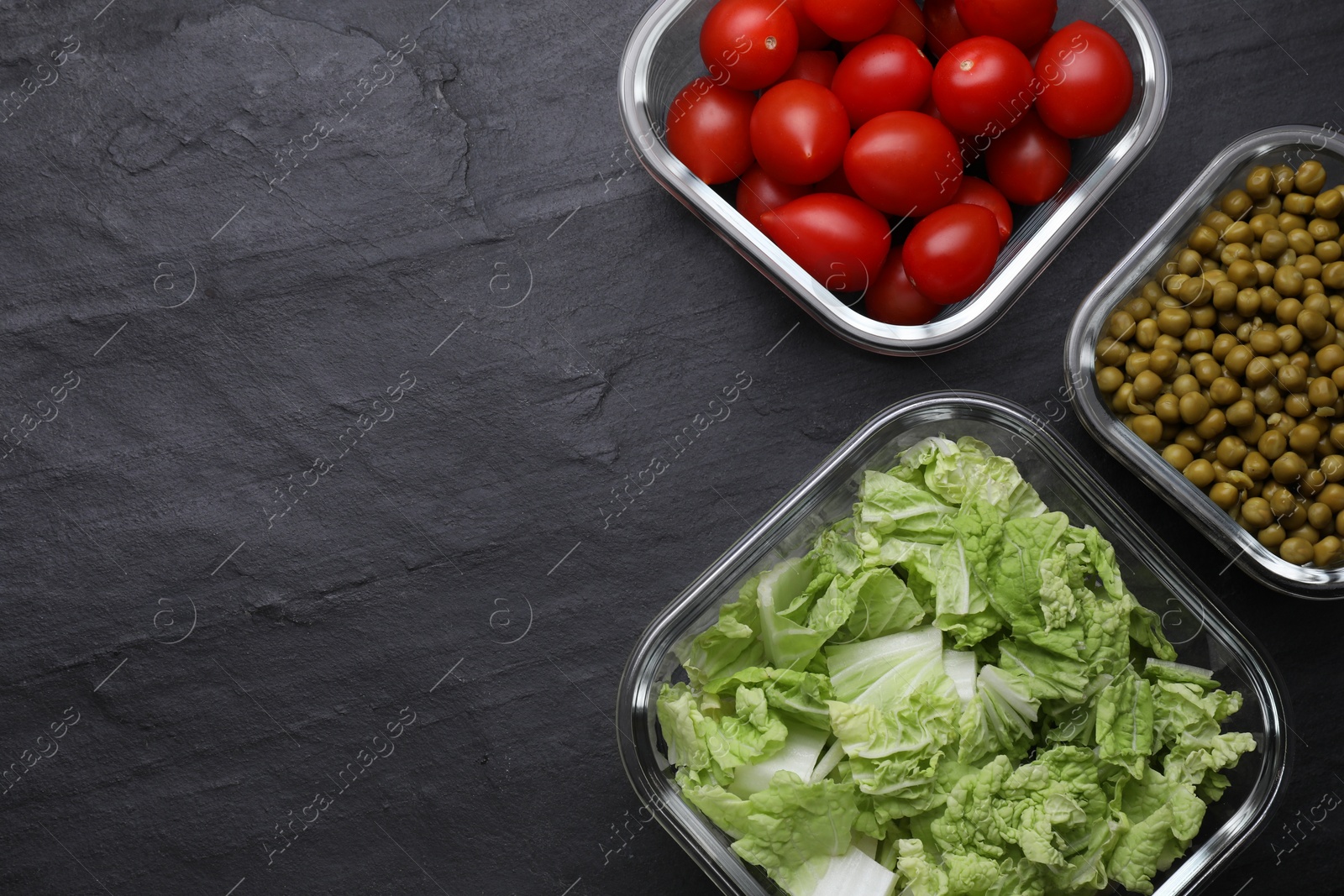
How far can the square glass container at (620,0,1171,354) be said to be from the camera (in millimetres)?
1574

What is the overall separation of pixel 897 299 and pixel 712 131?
0.44 meters

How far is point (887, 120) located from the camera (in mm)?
A: 1502

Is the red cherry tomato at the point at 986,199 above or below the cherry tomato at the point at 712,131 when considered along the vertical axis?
below

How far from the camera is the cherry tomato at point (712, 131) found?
5.21ft

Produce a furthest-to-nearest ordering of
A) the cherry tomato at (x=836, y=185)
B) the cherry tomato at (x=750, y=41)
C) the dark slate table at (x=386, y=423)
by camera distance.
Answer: the dark slate table at (x=386, y=423), the cherry tomato at (x=836, y=185), the cherry tomato at (x=750, y=41)

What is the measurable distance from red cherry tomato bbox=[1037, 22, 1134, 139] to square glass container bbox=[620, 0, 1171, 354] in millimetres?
79

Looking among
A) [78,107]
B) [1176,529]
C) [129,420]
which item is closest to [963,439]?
[1176,529]

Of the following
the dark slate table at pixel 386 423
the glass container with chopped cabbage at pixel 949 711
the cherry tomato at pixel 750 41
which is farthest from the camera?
the dark slate table at pixel 386 423

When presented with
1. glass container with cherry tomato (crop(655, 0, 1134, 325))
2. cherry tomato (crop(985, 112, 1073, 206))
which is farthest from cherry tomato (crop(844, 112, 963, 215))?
cherry tomato (crop(985, 112, 1073, 206))

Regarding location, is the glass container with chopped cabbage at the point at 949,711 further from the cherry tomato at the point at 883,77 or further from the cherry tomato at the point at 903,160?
the cherry tomato at the point at 883,77

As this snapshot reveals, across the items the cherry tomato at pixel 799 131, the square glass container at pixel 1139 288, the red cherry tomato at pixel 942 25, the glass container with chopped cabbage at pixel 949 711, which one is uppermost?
the red cherry tomato at pixel 942 25

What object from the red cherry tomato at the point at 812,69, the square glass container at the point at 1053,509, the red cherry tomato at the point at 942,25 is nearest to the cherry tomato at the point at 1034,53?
the red cherry tomato at the point at 942,25

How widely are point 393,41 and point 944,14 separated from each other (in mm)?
1031

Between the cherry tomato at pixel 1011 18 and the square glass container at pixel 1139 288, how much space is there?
0.40m
